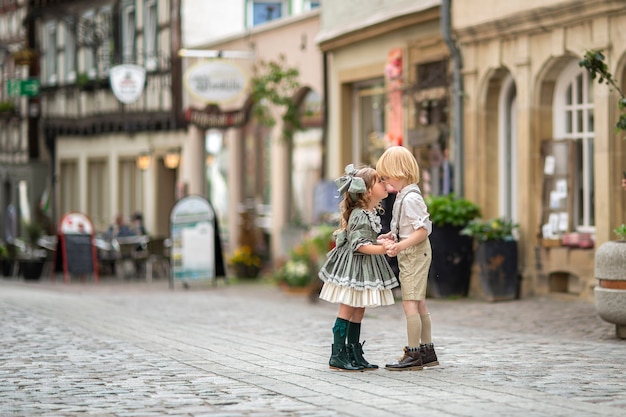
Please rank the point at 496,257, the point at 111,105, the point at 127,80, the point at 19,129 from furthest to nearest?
the point at 19,129
the point at 111,105
the point at 127,80
the point at 496,257

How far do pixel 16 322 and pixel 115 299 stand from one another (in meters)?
5.03

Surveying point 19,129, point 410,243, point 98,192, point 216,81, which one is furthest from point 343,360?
point 19,129

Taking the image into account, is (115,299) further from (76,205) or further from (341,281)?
(76,205)

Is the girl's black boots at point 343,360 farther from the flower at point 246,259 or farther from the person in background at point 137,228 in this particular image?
the person in background at point 137,228

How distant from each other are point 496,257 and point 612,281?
5219 mm

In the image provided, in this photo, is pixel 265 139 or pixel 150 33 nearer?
pixel 265 139

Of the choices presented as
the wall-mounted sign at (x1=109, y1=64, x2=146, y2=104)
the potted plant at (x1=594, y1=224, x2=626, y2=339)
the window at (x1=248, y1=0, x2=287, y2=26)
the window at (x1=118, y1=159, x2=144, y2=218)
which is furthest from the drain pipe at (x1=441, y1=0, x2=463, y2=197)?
the window at (x1=118, y1=159, x2=144, y2=218)

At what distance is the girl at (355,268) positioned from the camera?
9539 millimetres

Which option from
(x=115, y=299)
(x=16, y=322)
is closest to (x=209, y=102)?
(x=115, y=299)

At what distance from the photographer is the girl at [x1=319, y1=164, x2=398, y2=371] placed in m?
9.54

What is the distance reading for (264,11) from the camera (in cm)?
2902

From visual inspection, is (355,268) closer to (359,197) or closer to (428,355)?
(359,197)

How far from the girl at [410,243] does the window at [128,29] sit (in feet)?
82.5

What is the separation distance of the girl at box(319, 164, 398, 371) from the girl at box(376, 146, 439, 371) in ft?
0.36
